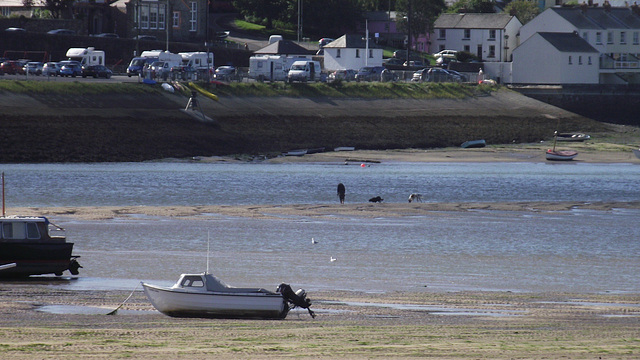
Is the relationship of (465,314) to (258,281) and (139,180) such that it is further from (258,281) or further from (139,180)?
(139,180)

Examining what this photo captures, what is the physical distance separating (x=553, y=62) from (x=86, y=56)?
43059mm

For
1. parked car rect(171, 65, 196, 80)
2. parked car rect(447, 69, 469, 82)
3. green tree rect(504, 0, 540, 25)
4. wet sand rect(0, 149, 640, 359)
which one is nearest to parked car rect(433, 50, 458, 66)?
green tree rect(504, 0, 540, 25)

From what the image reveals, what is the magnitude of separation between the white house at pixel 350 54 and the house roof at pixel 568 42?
16527 mm

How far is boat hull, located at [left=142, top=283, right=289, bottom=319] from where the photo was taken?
18.5m

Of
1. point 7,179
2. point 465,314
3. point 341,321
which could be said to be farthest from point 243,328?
point 7,179

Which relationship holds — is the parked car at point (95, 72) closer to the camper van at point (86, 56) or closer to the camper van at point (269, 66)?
the camper van at point (86, 56)

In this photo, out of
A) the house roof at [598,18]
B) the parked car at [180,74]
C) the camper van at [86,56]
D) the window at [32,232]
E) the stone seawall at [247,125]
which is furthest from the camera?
the house roof at [598,18]

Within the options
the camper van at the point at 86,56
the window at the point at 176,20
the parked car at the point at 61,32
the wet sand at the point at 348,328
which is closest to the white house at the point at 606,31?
the window at the point at 176,20

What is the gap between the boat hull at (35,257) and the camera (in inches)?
923

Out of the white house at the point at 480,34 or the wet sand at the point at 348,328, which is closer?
the wet sand at the point at 348,328

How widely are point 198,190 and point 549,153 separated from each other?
2734cm

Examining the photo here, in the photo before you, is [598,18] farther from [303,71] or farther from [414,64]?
[303,71]

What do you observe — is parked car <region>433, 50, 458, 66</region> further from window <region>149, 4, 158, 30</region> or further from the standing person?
the standing person

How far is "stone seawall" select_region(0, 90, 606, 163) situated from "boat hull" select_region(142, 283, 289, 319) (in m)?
32.8
